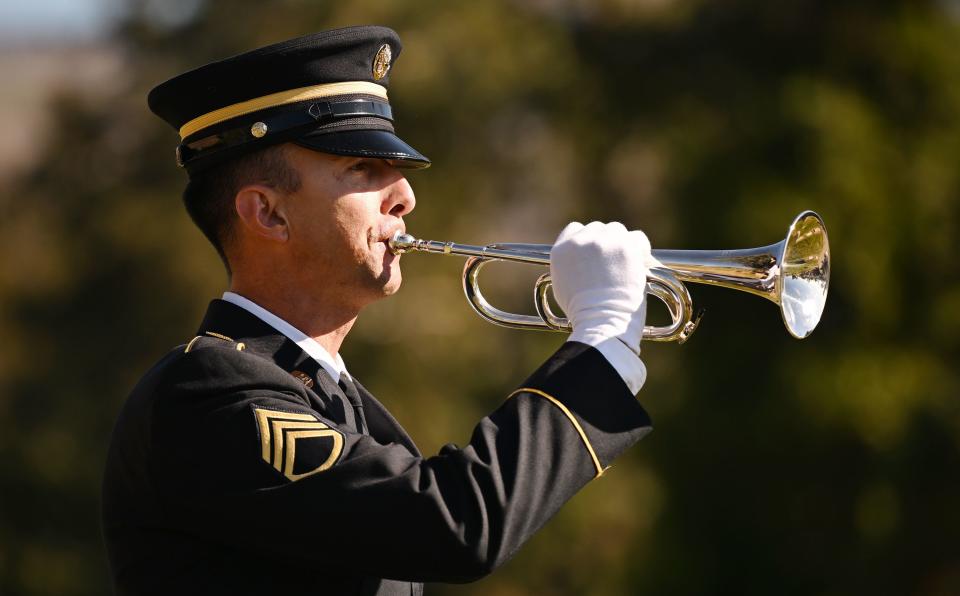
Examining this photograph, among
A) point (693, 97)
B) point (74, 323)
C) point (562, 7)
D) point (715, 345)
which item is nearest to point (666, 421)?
point (715, 345)

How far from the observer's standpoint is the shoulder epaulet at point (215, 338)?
10.5 ft

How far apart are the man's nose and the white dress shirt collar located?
35 centimetres

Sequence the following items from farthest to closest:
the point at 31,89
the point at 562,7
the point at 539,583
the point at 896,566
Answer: the point at 31,89
the point at 562,7
the point at 539,583
the point at 896,566

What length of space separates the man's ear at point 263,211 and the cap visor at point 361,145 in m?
0.16

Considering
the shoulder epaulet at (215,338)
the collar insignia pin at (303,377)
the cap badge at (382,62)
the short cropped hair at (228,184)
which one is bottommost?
the collar insignia pin at (303,377)

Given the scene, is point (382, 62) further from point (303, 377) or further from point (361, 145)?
point (303, 377)

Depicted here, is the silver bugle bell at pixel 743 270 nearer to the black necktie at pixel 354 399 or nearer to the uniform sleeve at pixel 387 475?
the black necktie at pixel 354 399

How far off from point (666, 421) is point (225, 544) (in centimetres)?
951

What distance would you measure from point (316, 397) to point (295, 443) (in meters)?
0.33

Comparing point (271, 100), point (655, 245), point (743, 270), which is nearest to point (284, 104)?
point (271, 100)

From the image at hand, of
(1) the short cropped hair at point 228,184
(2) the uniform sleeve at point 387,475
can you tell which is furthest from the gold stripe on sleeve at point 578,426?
(1) the short cropped hair at point 228,184

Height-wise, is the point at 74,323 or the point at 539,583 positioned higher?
the point at 74,323

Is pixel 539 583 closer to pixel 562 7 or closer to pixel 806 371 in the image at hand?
pixel 806 371

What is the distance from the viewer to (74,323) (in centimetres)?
1582
